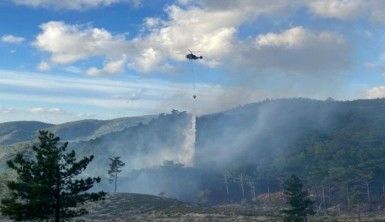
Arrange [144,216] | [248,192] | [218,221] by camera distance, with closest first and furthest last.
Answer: [218,221]
[144,216]
[248,192]

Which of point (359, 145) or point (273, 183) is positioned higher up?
point (359, 145)

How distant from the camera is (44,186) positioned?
37.3 metres

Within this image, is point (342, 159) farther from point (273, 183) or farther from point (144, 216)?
point (144, 216)

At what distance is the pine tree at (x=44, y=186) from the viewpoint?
37344mm

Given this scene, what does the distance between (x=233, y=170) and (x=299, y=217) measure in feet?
371

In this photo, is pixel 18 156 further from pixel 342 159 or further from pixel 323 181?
pixel 342 159

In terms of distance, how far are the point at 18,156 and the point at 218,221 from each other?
5815 cm

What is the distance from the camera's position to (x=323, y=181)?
14212 cm

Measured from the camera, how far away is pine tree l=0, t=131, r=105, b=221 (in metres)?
37.3

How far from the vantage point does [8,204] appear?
37.3 m

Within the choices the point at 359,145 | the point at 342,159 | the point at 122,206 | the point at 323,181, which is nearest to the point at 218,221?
the point at 122,206

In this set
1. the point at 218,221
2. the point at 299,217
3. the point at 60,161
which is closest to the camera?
the point at 60,161

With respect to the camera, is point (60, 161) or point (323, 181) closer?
point (60, 161)

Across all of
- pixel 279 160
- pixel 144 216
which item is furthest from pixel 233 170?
pixel 144 216
